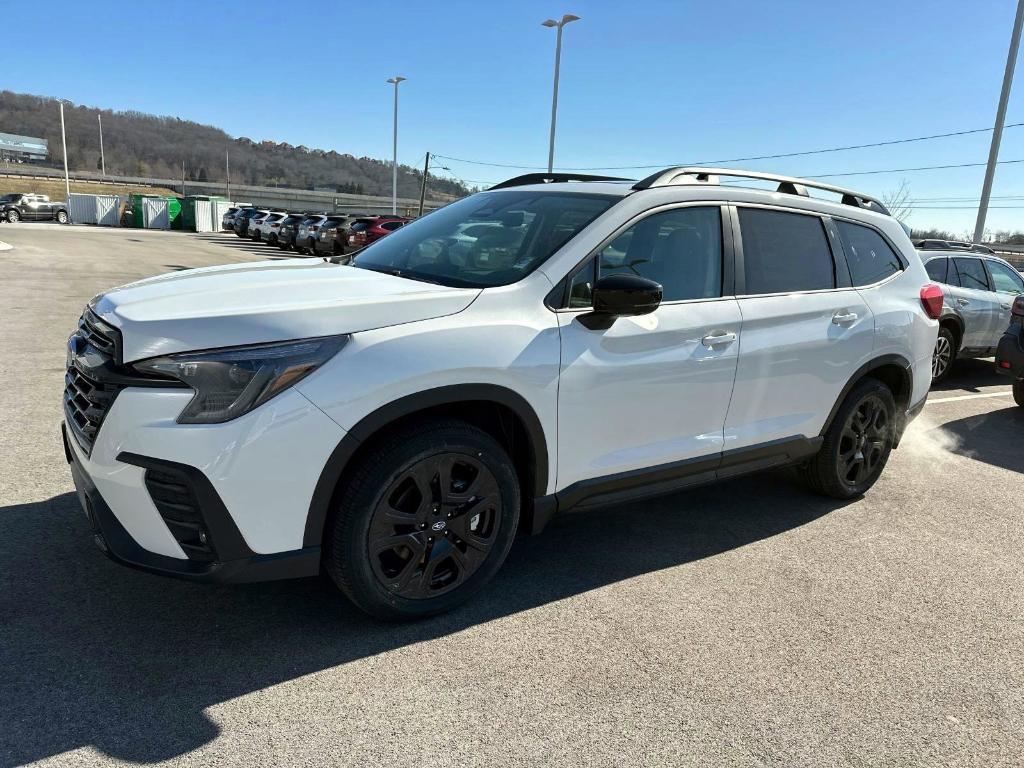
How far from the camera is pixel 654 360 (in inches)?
133

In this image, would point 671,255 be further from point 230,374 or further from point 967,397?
point 967,397

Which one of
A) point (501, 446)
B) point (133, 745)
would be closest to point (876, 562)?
point (501, 446)

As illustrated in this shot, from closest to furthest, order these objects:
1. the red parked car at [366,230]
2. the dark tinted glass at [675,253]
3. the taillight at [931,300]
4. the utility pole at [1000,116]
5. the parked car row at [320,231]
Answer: the dark tinted glass at [675,253] → the taillight at [931,300] → the utility pole at [1000,116] → the red parked car at [366,230] → the parked car row at [320,231]

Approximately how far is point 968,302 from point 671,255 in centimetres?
713

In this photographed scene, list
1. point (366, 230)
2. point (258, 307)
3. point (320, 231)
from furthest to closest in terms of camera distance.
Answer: point (320, 231) < point (366, 230) < point (258, 307)

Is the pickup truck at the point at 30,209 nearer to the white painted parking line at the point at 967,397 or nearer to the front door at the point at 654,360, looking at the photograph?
the white painted parking line at the point at 967,397

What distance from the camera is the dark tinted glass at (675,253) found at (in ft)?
11.3

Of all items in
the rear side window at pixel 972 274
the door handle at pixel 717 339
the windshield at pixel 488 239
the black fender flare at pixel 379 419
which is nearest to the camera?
the black fender flare at pixel 379 419

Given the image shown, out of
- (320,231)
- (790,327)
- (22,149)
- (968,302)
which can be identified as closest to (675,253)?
(790,327)

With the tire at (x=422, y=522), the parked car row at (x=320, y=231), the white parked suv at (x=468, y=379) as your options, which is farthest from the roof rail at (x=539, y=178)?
the parked car row at (x=320, y=231)

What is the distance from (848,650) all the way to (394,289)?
2.38 m

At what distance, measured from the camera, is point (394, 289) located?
3055mm

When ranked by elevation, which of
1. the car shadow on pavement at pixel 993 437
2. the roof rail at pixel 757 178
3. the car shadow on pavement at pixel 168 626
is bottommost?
the car shadow on pavement at pixel 168 626

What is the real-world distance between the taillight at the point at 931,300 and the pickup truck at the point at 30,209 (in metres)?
50.2
